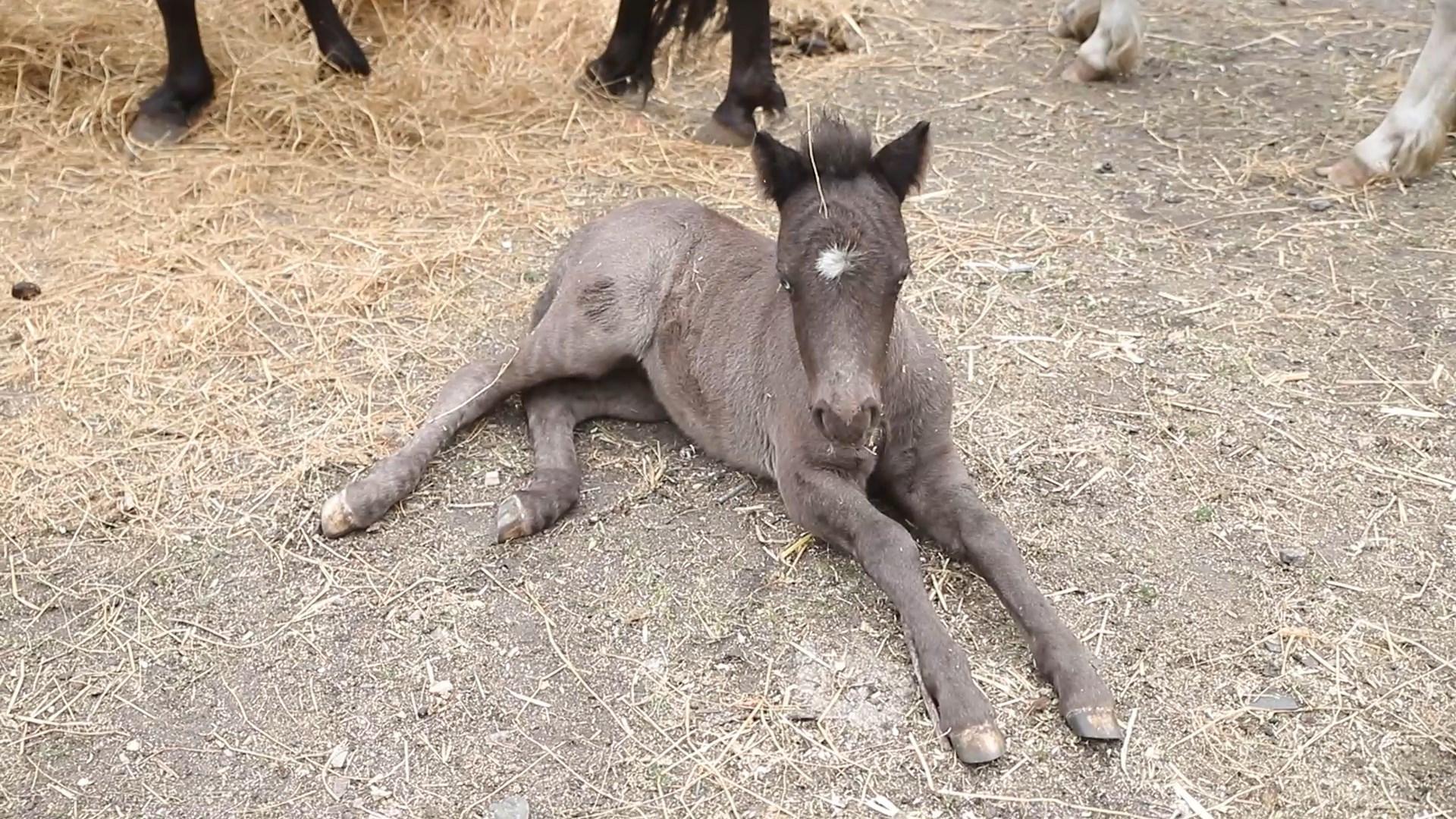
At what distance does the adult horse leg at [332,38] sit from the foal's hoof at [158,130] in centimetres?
83

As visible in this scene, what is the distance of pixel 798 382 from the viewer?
353 centimetres

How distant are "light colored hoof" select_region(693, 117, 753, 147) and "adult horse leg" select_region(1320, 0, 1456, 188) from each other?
2.61 metres

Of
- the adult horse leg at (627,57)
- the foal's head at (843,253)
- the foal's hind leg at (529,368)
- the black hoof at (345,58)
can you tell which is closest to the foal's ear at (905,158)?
the foal's head at (843,253)

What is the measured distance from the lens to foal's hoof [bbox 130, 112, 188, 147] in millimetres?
5984

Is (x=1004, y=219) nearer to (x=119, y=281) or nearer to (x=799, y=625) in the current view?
(x=799, y=625)

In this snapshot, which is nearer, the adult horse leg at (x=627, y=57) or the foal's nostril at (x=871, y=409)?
the foal's nostril at (x=871, y=409)

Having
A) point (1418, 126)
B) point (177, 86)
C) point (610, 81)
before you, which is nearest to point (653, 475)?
point (610, 81)

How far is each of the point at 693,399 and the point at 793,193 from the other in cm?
87

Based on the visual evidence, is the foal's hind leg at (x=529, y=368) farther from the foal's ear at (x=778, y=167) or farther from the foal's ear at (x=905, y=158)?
the foal's ear at (x=905, y=158)

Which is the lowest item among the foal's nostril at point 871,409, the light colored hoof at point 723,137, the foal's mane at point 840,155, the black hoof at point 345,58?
the light colored hoof at point 723,137

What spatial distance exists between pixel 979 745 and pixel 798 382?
1.15 m

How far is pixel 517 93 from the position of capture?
21.0 feet

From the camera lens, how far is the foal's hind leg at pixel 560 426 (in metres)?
3.61

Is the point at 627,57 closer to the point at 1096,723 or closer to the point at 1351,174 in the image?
the point at 1351,174
